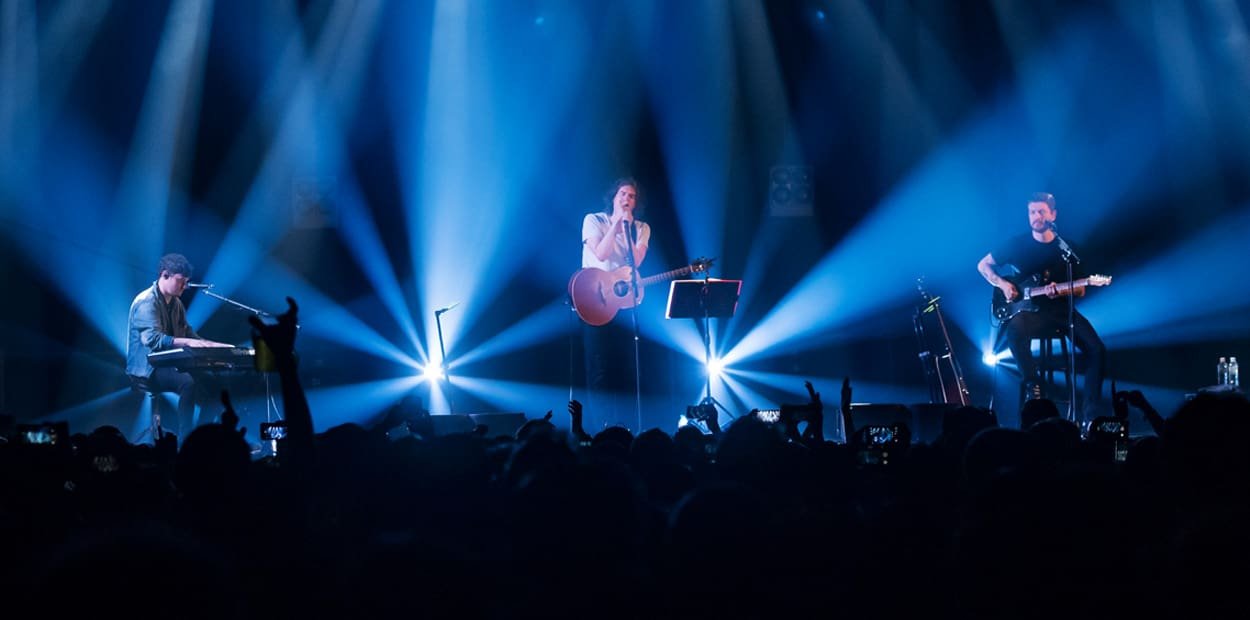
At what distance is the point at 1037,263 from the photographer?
10.1 metres

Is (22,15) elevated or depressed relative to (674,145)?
elevated

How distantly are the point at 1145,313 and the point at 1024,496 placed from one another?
410 inches

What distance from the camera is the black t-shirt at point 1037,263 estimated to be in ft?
32.6

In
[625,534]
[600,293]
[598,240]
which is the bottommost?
[625,534]

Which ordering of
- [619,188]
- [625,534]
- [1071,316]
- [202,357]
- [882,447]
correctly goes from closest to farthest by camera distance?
[625,534], [882,447], [1071,316], [202,357], [619,188]

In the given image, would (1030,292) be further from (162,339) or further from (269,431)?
(162,339)

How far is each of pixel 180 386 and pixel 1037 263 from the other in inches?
312

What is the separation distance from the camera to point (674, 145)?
12883mm

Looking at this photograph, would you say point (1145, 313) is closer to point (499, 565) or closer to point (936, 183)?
point (936, 183)

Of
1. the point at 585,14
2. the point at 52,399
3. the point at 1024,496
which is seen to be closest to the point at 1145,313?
the point at 585,14

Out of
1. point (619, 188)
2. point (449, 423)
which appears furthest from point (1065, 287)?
point (449, 423)

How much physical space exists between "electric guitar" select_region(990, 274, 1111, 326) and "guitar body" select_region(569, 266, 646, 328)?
11.3 ft

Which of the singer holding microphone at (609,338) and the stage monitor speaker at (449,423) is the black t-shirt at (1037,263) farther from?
the stage monitor speaker at (449,423)

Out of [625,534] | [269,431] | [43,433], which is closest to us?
[625,534]
